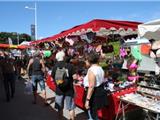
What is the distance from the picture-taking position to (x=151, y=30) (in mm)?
6527

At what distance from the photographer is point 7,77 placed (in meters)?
11.3

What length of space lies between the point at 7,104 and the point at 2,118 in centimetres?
225

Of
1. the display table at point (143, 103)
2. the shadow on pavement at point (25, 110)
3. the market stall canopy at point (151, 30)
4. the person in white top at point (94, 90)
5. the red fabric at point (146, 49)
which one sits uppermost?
the market stall canopy at point (151, 30)

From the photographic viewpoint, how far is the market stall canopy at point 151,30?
644 centimetres

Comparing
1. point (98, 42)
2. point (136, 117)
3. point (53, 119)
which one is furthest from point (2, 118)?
point (98, 42)

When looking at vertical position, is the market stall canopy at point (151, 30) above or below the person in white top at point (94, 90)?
above

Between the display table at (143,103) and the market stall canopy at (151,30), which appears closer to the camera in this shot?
the display table at (143,103)

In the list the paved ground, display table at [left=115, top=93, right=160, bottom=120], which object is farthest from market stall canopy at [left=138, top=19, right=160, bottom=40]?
the paved ground

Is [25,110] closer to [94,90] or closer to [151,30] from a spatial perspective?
[94,90]

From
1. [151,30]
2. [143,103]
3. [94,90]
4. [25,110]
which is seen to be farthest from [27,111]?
[151,30]

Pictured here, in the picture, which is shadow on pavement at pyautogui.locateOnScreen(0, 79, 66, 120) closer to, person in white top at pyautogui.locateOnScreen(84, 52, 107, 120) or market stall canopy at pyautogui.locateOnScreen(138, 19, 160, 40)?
person in white top at pyautogui.locateOnScreen(84, 52, 107, 120)

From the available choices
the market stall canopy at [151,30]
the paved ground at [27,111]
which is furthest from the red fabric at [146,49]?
the paved ground at [27,111]

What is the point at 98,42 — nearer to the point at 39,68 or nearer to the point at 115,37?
the point at 115,37

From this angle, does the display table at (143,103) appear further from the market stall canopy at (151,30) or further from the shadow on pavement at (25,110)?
the shadow on pavement at (25,110)
